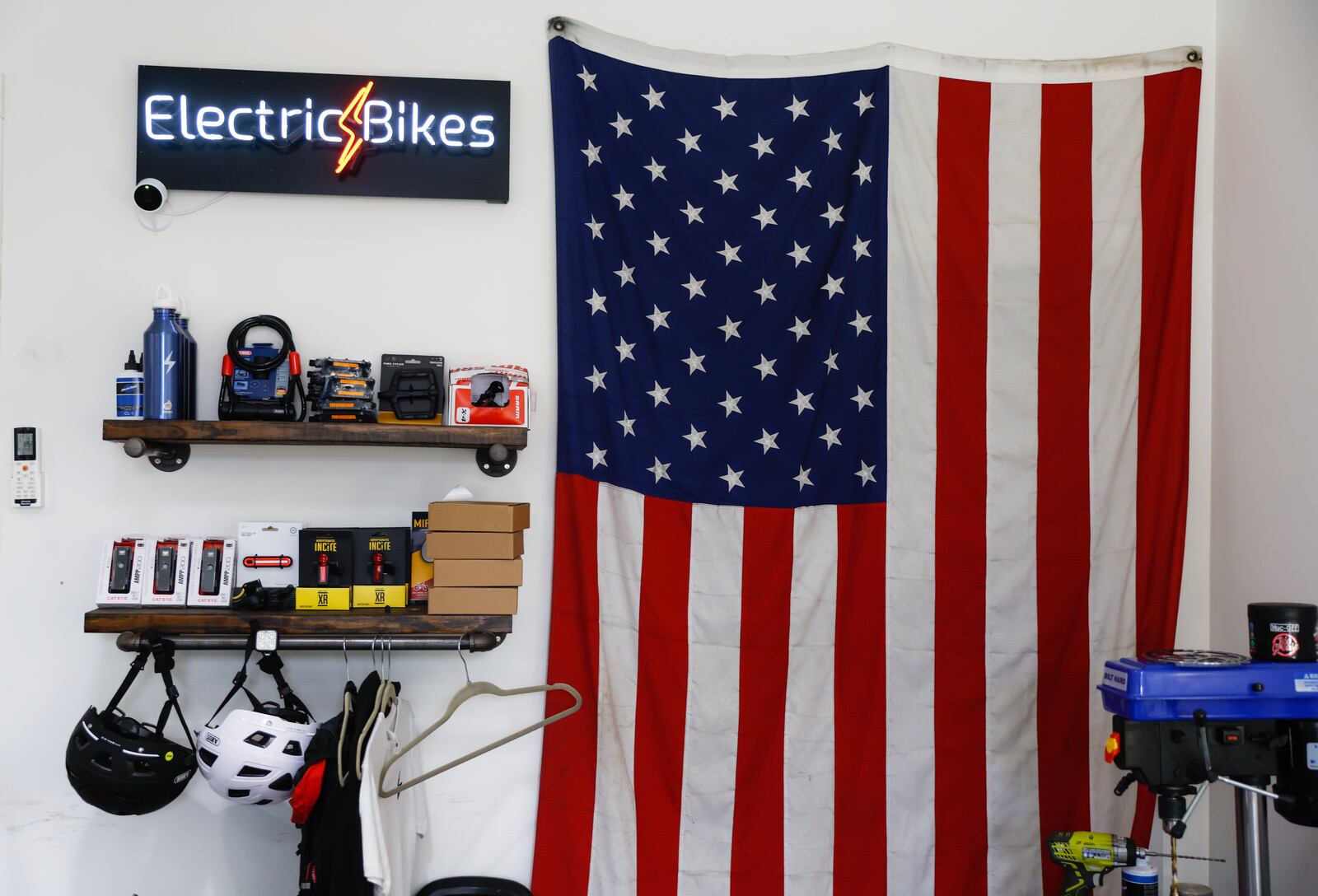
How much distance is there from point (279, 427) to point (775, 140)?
157 cm

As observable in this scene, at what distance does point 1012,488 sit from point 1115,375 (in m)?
0.45

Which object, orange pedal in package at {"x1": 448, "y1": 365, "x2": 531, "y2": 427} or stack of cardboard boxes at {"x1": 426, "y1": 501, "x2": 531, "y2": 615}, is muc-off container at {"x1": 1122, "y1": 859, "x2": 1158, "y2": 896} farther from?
orange pedal in package at {"x1": 448, "y1": 365, "x2": 531, "y2": 427}

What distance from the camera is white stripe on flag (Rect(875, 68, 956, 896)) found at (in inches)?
102

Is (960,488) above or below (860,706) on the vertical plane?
above

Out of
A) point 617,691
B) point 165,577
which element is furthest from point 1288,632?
point 165,577

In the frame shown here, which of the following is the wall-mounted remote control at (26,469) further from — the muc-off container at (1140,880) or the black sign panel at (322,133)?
the muc-off container at (1140,880)

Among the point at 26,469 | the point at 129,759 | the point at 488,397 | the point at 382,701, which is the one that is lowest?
the point at 129,759

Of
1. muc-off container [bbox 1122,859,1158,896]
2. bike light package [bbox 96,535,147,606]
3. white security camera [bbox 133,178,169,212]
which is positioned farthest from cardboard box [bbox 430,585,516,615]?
muc-off container [bbox 1122,859,1158,896]

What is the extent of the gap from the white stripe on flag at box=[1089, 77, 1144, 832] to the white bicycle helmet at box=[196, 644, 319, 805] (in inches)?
84.9

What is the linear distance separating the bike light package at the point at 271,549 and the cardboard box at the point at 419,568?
295 millimetres

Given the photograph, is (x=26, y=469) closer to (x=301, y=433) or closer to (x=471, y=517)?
(x=301, y=433)

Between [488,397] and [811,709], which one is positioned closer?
[488,397]

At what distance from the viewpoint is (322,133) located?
2.57m

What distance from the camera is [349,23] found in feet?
8.62
